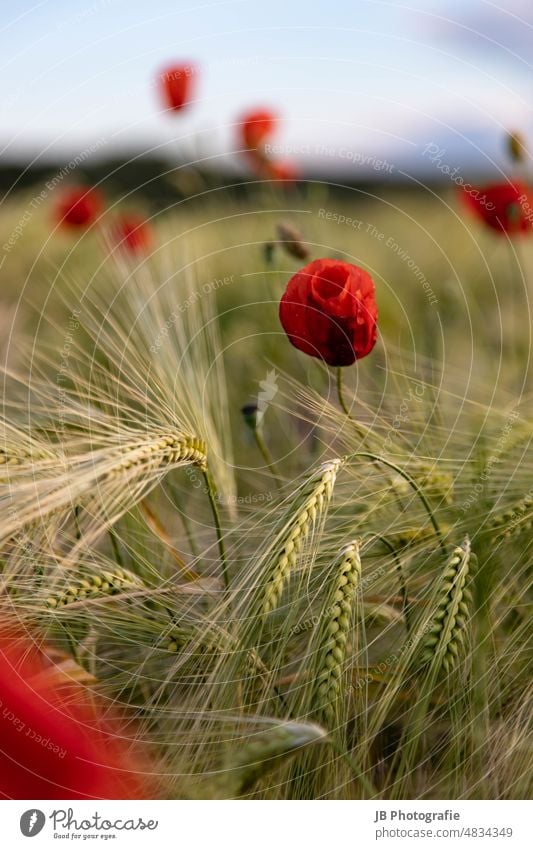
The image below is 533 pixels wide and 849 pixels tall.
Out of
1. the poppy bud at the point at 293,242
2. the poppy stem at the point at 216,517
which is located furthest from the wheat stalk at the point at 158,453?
the poppy bud at the point at 293,242

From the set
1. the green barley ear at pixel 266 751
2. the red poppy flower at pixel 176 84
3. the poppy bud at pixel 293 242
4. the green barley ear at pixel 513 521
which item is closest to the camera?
the green barley ear at pixel 266 751

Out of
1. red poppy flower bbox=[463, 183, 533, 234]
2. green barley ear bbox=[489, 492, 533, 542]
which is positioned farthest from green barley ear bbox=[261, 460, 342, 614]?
red poppy flower bbox=[463, 183, 533, 234]

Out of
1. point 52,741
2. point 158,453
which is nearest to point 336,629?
point 158,453

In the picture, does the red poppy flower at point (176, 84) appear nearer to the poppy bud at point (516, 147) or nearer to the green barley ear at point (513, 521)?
the poppy bud at point (516, 147)

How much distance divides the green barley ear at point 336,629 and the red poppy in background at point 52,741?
7.2 inches

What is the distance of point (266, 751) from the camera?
516mm

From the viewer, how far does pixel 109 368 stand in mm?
747

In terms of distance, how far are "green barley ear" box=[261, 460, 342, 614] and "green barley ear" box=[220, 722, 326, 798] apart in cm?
8

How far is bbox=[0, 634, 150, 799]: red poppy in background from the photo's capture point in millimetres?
621

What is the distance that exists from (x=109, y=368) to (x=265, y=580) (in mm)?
298

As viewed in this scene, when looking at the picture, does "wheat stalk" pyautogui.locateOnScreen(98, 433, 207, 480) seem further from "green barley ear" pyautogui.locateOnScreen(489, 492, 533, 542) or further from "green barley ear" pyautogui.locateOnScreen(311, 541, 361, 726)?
"green barley ear" pyautogui.locateOnScreen(489, 492, 533, 542)

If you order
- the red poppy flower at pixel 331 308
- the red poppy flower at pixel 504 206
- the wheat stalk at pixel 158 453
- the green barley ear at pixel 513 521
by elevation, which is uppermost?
the red poppy flower at pixel 504 206

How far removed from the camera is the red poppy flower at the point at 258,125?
2.95ft

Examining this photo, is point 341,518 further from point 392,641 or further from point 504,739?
point 504,739
